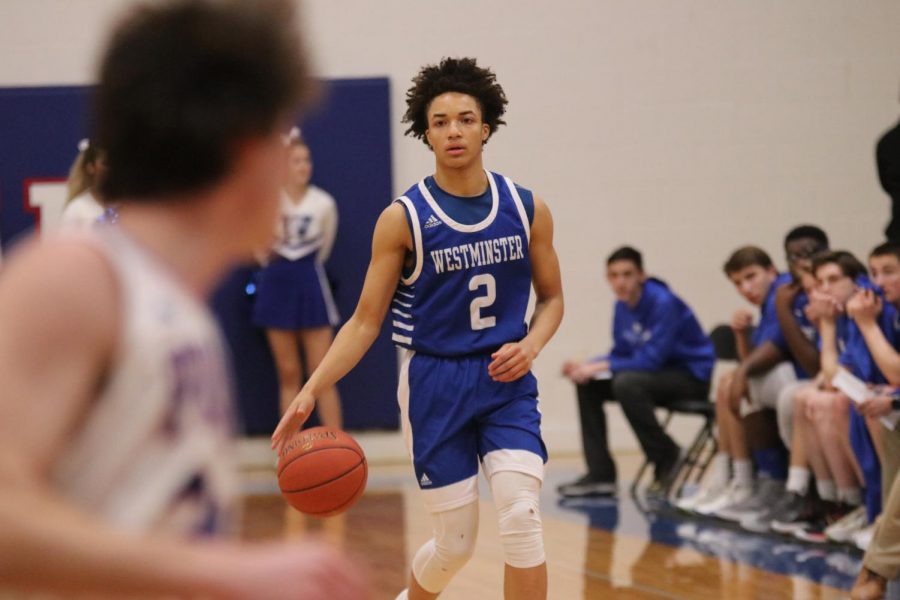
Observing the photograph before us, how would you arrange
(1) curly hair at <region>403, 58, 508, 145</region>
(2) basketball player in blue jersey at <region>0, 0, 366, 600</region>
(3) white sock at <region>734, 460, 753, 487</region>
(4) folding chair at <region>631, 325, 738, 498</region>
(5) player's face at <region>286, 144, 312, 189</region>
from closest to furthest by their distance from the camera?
(2) basketball player in blue jersey at <region>0, 0, 366, 600</region>
(1) curly hair at <region>403, 58, 508, 145</region>
(3) white sock at <region>734, 460, 753, 487</region>
(4) folding chair at <region>631, 325, 738, 498</region>
(5) player's face at <region>286, 144, 312, 189</region>

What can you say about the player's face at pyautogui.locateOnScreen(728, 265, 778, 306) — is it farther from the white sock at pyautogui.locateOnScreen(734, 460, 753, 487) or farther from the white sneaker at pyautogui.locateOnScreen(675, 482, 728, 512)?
the white sneaker at pyautogui.locateOnScreen(675, 482, 728, 512)

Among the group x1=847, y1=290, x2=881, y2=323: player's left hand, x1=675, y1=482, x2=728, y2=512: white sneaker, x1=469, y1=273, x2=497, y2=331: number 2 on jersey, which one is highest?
x1=469, y1=273, x2=497, y2=331: number 2 on jersey

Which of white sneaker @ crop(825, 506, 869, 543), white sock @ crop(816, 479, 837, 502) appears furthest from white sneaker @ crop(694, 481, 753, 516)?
white sneaker @ crop(825, 506, 869, 543)

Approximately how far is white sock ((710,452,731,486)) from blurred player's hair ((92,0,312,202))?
630 cm

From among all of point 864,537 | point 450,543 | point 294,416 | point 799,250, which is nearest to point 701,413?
point 799,250

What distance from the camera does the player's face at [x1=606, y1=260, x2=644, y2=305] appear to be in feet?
26.5

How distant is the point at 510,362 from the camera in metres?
3.95

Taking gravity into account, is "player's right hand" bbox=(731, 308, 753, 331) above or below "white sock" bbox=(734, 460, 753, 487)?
above

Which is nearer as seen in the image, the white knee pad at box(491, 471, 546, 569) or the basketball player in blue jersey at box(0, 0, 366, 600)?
the basketball player in blue jersey at box(0, 0, 366, 600)

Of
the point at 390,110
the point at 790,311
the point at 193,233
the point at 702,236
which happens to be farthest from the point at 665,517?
the point at 193,233

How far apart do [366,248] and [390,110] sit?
982 mm

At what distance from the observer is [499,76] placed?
965cm

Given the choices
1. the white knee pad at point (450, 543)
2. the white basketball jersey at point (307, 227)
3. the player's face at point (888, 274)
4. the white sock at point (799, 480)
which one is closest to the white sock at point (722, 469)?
the white sock at point (799, 480)

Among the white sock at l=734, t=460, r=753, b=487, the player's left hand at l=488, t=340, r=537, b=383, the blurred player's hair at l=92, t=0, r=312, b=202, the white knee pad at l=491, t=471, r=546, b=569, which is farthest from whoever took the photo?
the white sock at l=734, t=460, r=753, b=487
